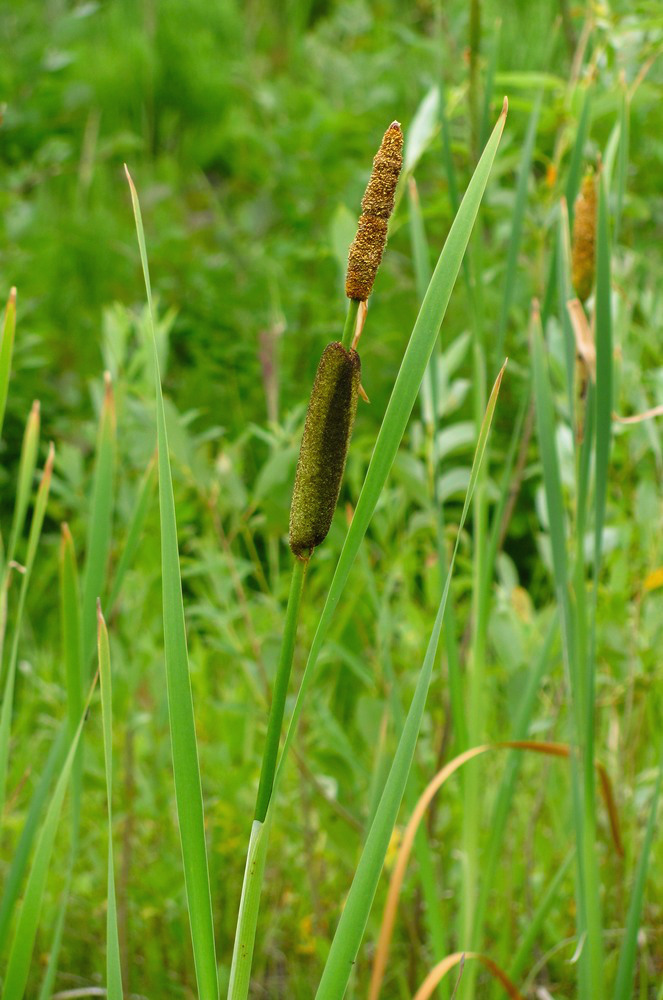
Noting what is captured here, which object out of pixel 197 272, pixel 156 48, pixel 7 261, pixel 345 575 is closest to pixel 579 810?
pixel 345 575

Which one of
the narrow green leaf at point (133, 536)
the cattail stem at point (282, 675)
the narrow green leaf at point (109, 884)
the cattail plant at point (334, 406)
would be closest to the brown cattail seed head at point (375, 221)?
the cattail plant at point (334, 406)

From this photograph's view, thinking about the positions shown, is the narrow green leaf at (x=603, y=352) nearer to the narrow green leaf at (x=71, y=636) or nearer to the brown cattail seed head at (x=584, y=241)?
the brown cattail seed head at (x=584, y=241)

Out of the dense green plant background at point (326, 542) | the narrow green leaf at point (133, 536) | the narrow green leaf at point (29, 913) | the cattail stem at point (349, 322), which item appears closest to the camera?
the cattail stem at point (349, 322)

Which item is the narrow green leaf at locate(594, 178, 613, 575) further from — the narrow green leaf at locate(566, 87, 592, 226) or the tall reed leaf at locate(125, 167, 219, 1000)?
the tall reed leaf at locate(125, 167, 219, 1000)

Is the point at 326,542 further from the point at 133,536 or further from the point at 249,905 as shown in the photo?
the point at 249,905

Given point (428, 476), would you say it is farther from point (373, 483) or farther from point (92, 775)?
point (373, 483)

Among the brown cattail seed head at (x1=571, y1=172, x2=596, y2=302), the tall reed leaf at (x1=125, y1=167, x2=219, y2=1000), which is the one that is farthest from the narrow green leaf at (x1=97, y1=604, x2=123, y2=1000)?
the brown cattail seed head at (x1=571, y1=172, x2=596, y2=302)
